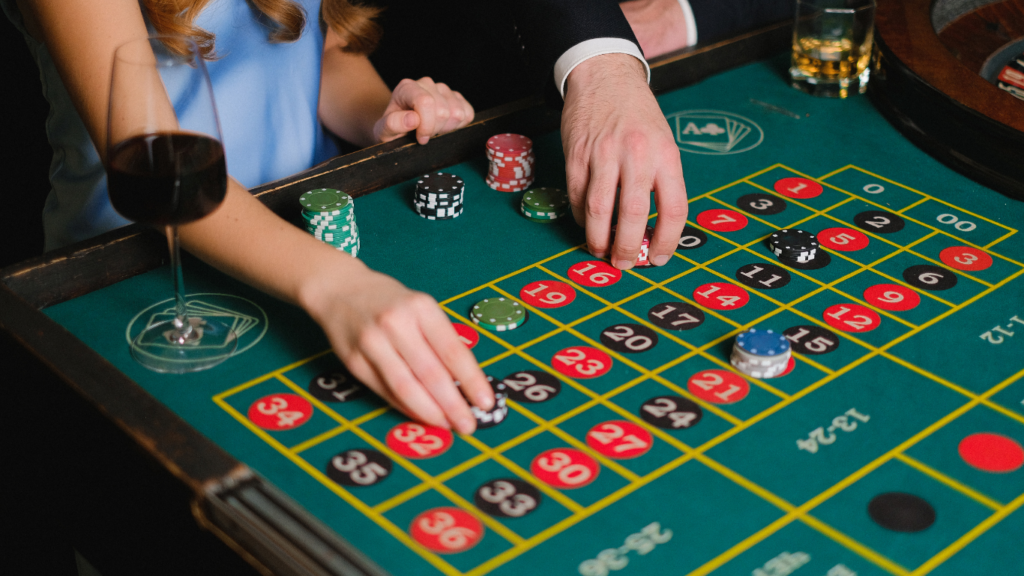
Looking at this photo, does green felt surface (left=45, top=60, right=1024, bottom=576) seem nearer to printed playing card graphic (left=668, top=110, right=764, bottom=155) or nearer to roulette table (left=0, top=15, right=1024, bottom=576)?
roulette table (left=0, top=15, right=1024, bottom=576)

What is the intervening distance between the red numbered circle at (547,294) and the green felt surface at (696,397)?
21mm

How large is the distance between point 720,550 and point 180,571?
69 centimetres

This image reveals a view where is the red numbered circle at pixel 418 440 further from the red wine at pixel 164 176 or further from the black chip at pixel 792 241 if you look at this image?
the black chip at pixel 792 241

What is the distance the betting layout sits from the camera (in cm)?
104

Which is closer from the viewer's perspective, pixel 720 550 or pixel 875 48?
pixel 720 550

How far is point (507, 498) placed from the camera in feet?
3.55

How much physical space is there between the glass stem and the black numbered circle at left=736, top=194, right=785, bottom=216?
3.33ft

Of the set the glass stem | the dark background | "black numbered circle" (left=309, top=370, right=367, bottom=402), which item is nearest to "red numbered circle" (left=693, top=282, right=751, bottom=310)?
"black numbered circle" (left=309, top=370, right=367, bottom=402)

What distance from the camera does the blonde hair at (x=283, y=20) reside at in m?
1.73

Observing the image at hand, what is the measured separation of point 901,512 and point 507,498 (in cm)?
45

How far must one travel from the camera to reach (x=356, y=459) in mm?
1142

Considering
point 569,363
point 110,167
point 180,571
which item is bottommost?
point 180,571

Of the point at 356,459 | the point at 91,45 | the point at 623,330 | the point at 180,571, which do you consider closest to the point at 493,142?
the point at 623,330

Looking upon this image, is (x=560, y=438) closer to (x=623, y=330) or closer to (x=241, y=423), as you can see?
(x=623, y=330)
